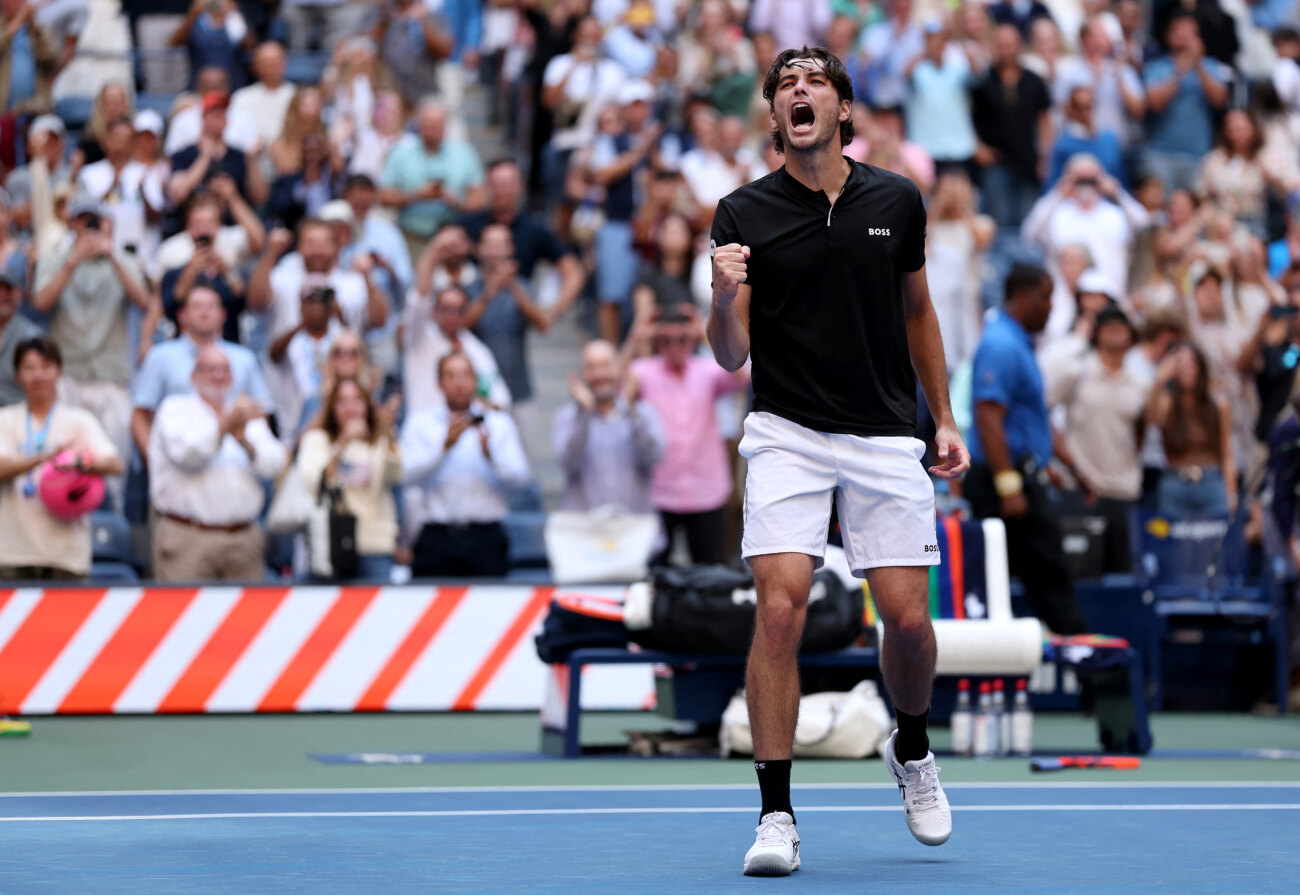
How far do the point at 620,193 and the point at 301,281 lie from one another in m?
2.78

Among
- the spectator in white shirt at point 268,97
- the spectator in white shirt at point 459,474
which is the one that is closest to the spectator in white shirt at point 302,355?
the spectator in white shirt at point 459,474

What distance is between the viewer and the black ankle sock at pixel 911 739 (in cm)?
624

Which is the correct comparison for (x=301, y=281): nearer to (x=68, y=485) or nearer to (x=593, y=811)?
(x=68, y=485)

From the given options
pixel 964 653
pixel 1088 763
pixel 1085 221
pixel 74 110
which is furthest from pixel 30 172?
pixel 1088 763

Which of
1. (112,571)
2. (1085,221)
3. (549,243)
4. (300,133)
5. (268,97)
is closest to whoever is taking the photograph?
(112,571)

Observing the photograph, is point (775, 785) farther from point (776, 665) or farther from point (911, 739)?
point (911, 739)

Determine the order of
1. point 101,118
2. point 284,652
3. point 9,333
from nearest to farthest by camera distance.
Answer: point 284,652 < point 9,333 < point 101,118

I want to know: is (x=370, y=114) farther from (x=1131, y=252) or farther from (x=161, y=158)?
(x=1131, y=252)

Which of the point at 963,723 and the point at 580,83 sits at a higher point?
the point at 580,83

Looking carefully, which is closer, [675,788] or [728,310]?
[728,310]

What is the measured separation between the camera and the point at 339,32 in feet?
61.7

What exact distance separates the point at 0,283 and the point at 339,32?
20.5ft

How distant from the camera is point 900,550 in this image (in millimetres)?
6109

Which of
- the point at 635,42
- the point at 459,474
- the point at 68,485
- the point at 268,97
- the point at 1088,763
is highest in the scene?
the point at 635,42
